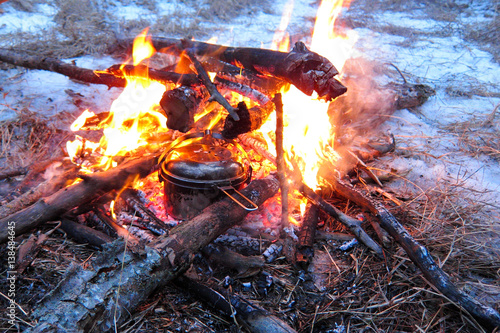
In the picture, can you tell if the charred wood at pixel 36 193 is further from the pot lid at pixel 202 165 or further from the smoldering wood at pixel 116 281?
the smoldering wood at pixel 116 281

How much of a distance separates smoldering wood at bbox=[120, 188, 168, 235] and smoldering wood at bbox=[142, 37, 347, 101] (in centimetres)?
219

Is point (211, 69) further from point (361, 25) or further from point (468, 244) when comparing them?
point (361, 25)

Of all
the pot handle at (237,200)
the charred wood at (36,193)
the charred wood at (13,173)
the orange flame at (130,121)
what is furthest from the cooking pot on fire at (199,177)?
the charred wood at (13,173)

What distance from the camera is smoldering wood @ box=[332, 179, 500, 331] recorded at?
90.4 inches

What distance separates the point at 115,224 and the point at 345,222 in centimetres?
229

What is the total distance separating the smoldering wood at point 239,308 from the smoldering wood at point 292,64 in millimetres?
2348

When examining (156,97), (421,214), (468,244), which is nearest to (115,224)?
(156,97)

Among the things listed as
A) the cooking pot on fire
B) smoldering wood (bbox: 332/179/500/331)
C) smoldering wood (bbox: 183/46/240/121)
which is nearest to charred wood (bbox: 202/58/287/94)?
smoldering wood (bbox: 183/46/240/121)

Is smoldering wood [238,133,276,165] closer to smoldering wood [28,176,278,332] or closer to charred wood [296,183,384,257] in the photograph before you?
charred wood [296,183,384,257]

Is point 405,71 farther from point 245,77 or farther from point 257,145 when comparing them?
point 257,145

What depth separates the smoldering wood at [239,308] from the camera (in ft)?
7.29

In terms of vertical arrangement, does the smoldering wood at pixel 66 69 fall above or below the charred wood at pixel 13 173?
above

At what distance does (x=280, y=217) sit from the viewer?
11.9 ft

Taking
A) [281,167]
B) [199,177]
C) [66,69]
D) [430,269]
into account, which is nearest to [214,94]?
[199,177]
